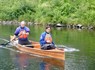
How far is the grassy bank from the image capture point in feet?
230

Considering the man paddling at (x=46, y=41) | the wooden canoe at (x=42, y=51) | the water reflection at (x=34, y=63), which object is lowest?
the water reflection at (x=34, y=63)

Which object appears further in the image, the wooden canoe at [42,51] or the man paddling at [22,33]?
the man paddling at [22,33]

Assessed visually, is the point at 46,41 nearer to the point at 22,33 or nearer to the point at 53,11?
the point at 22,33

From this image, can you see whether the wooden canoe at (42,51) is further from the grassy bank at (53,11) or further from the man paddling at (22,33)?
the grassy bank at (53,11)

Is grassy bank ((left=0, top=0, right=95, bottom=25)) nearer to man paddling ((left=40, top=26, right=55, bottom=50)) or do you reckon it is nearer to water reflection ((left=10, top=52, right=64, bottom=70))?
man paddling ((left=40, top=26, right=55, bottom=50))

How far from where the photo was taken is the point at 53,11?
79.6 metres

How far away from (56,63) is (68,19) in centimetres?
5154

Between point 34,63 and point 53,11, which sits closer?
point 34,63

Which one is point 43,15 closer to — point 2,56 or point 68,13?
point 68,13

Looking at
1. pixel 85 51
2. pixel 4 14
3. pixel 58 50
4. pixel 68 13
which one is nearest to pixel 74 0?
pixel 68 13

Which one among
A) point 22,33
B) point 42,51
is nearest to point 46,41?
point 42,51

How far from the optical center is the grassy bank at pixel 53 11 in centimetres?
7012

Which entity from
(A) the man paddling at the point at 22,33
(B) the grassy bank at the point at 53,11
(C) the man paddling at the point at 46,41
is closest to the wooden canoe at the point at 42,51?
(C) the man paddling at the point at 46,41

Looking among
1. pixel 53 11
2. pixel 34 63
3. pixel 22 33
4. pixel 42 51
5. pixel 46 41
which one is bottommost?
pixel 34 63
